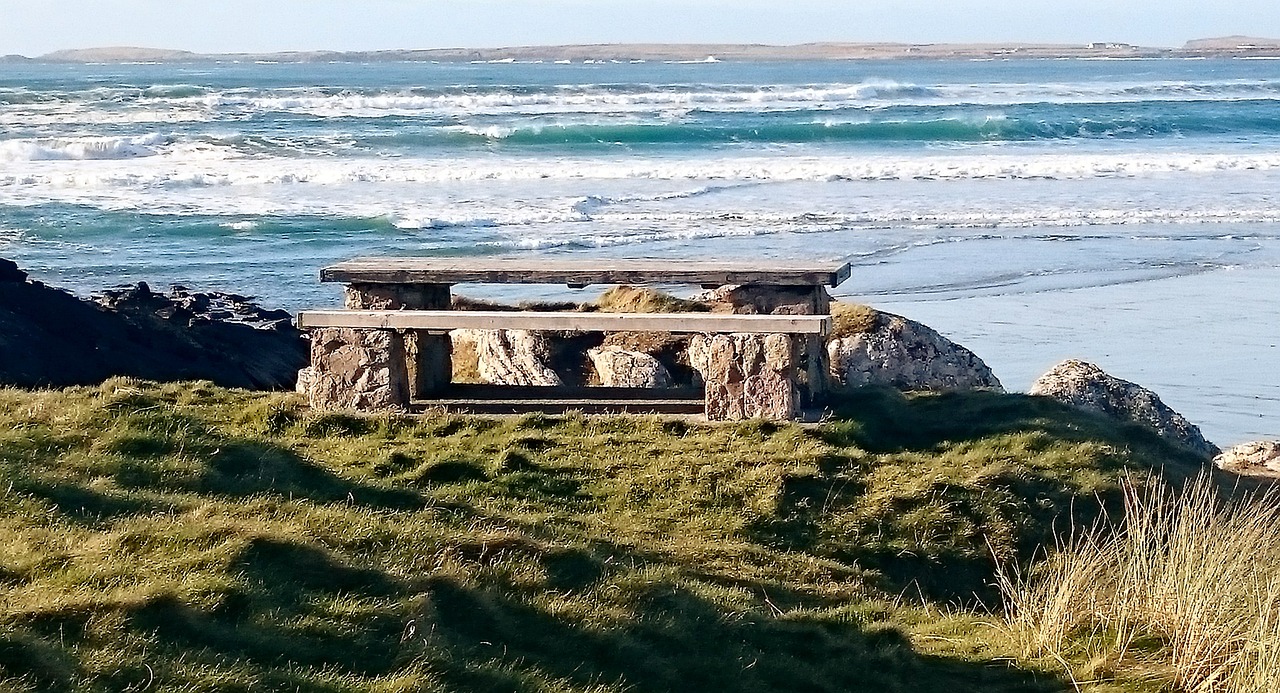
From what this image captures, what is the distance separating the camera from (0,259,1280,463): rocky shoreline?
10188 millimetres

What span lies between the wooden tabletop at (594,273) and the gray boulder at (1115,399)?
2.25 m

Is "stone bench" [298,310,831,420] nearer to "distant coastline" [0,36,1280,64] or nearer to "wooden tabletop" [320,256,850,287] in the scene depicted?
"wooden tabletop" [320,256,850,287]

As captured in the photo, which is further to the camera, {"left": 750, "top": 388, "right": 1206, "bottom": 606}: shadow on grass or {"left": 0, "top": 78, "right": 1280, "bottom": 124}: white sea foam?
{"left": 0, "top": 78, "right": 1280, "bottom": 124}: white sea foam

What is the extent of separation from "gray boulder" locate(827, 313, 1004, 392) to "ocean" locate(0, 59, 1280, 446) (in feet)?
5.94

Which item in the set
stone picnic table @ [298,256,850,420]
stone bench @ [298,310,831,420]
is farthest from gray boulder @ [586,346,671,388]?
stone bench @ [298,310,831,420]

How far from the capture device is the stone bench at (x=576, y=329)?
27.3 feet

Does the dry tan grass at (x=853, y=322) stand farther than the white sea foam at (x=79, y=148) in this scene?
No

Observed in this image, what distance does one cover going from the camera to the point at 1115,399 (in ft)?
34.0

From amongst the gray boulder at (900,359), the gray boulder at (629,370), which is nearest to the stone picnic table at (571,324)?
the gray boulder at (629,370)

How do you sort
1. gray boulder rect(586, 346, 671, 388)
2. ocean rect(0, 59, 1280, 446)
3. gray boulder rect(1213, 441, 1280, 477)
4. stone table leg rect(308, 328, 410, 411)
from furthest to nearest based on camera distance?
1. ocean rect(0, 59, 1280, 446)
2. gray boulder rect(586, 346, 671, 388)
3. gray boulder rect(1213, 441, 1280, 477)
4. stone table leg rect(308, 328, 410, 411)

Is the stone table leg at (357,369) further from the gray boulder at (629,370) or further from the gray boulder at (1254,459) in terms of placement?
the gray boulder at (1254,459)

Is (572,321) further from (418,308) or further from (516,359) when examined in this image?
(516,359)

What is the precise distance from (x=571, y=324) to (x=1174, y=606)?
12.2ft

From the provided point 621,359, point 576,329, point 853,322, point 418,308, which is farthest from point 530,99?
point 576,329
